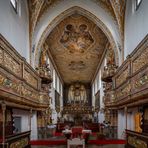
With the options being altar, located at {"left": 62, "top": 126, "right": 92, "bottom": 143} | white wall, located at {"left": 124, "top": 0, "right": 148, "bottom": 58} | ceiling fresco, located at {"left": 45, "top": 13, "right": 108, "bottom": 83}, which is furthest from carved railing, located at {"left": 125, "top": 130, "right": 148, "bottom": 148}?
ceiling fresco, located at {"left": 45, "top": 13, "right": 108, "bottom": 83}

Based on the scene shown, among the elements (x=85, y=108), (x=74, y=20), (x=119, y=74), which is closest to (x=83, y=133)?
(x=119, y=74)

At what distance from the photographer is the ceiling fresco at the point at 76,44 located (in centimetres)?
2509

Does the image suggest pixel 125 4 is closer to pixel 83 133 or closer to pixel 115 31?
pixel 115 31

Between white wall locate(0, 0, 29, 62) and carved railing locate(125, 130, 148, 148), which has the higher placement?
white wall locate(0, 0, 29, 62)

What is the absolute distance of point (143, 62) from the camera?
523 inches

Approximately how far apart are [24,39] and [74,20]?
659cm

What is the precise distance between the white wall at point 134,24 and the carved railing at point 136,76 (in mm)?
942

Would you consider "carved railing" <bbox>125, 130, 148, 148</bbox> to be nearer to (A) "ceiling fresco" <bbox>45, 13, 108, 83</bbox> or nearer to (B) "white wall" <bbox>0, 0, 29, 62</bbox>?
(B) "white wall" <bbox>0, 0, 29, 62</bbox>

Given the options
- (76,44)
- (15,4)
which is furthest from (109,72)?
(15,4)

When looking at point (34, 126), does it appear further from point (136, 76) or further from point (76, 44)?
point (76, 44)

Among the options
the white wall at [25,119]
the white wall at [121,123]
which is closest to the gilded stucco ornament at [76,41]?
the white wall at [25,119]

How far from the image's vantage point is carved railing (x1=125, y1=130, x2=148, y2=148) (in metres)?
10.8

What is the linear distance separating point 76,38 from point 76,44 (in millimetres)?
1351

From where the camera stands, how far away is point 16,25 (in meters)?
16.4
